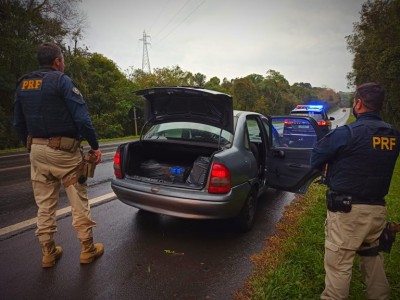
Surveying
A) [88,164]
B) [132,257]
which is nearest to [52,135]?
[88,164]

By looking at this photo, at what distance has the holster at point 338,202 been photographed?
2.25m

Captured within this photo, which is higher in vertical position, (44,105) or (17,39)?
(17,39)

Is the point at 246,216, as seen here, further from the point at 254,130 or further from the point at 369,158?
the point at 369,158

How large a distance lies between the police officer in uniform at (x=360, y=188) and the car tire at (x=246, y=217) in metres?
1.69

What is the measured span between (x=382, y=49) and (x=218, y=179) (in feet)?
67.4

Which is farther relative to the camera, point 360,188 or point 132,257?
point 132,257

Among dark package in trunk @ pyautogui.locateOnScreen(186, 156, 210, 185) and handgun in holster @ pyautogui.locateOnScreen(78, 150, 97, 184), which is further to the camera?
dark package in trunk @ pyautogui.locateOnScreen(186, 156, 210, 185)

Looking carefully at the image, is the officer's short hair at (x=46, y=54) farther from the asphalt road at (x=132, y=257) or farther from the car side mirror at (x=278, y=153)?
the car side mirror at (x=278, y=153)

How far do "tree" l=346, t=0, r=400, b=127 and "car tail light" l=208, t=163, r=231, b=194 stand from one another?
1724 centimetres

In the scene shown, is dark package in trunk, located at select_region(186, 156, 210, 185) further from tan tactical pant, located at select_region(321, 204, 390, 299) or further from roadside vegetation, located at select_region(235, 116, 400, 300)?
tan tactical pant, located at select_region(321, 204, 390, 299)

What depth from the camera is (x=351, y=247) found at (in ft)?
7.39

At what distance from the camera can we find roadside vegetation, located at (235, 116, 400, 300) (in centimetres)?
273

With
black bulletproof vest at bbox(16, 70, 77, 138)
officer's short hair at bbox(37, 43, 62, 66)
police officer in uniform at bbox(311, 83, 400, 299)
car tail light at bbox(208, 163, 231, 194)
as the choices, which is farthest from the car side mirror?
officer's short hair at bbox(37, 43, 62, 66)

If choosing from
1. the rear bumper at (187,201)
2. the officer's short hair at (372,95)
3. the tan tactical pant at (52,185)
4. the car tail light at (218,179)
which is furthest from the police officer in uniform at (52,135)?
the officer's short hair at (372,95)
